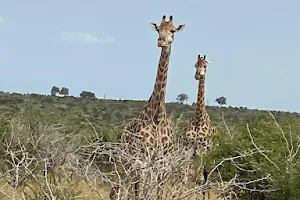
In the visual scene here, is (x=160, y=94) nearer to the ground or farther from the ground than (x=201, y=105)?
nearer to the ground

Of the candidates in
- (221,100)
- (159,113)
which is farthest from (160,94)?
(221,100)

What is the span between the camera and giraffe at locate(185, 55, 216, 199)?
10.5 m

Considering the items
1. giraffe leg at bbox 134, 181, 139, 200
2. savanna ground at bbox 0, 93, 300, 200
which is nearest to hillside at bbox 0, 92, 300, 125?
savanna ground at bbox 0, 93, 300, 200

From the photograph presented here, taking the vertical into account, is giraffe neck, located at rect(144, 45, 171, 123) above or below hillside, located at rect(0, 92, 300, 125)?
below

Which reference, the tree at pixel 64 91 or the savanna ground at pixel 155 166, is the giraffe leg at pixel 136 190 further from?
the tree at pixel 64 91

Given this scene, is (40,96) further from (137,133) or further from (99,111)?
(137,133)

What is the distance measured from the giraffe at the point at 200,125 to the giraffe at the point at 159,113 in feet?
7.03

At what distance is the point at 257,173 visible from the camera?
8070 mm

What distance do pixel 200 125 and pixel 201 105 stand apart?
1.20 ft

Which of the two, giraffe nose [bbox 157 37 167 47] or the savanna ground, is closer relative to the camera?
the savanna ground

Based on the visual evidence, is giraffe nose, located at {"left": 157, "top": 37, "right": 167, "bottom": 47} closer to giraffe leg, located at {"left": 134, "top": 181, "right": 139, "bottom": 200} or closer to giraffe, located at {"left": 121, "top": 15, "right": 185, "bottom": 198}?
giraffe, located at {"left": 121, "top": 15, "right": 185, "bottom": 198}

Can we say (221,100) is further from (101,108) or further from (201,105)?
(201,105)

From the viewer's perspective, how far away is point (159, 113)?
8.15 m

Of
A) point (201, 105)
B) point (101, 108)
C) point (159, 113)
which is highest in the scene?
point (101, 108)
